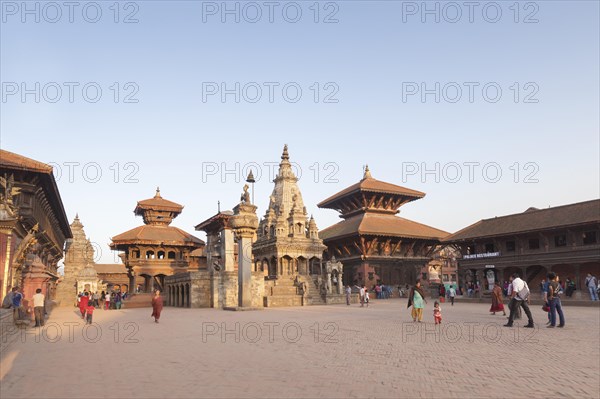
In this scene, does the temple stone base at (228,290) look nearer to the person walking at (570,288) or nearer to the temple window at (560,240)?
the person walking at (570,288)

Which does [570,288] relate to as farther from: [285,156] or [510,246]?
[285,156]

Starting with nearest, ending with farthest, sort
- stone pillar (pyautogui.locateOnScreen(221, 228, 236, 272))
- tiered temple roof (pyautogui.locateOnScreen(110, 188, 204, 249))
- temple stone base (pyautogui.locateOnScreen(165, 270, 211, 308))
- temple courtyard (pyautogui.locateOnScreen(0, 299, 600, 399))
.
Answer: temple courtyard (pyautogui.locateOnScreen(0, 299, 600, 399)), temple stone base (pyautogui.locateOnScreen(165, 270, 211, 308)), stone pillar (pyautogui.locateOnScreen(221, 228, 236, 272)), tiered temple roof (pyautogui.locateOnScreen(110, 188, 204, 249))

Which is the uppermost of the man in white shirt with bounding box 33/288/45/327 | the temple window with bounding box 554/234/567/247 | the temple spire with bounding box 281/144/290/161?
the temple spire with bounding box 281/144/290/161

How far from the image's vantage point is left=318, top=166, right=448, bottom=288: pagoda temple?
44562 millimetres

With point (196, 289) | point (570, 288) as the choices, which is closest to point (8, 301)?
point (196, 289)

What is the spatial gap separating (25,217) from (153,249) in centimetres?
2455

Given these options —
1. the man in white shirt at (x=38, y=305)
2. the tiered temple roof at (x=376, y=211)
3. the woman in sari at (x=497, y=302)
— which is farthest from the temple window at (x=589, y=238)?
the man in white shirt at (x=38, y=305)

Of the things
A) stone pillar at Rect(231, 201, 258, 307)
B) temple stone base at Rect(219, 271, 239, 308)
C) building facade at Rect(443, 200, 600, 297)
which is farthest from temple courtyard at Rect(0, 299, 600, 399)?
building facade at Rect(443, 200, 600, 297)

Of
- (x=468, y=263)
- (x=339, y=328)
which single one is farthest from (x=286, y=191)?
(x=339, y=328)

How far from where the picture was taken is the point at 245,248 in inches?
966

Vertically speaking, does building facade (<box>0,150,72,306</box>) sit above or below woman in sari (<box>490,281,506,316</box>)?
above

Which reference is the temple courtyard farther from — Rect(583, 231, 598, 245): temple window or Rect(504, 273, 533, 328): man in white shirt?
Rect(583, 231, 598, 245): temple window

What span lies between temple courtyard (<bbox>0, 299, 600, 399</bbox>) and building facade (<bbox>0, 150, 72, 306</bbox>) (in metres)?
3.35

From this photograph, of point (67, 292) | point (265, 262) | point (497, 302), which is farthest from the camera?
point (265, 262)
